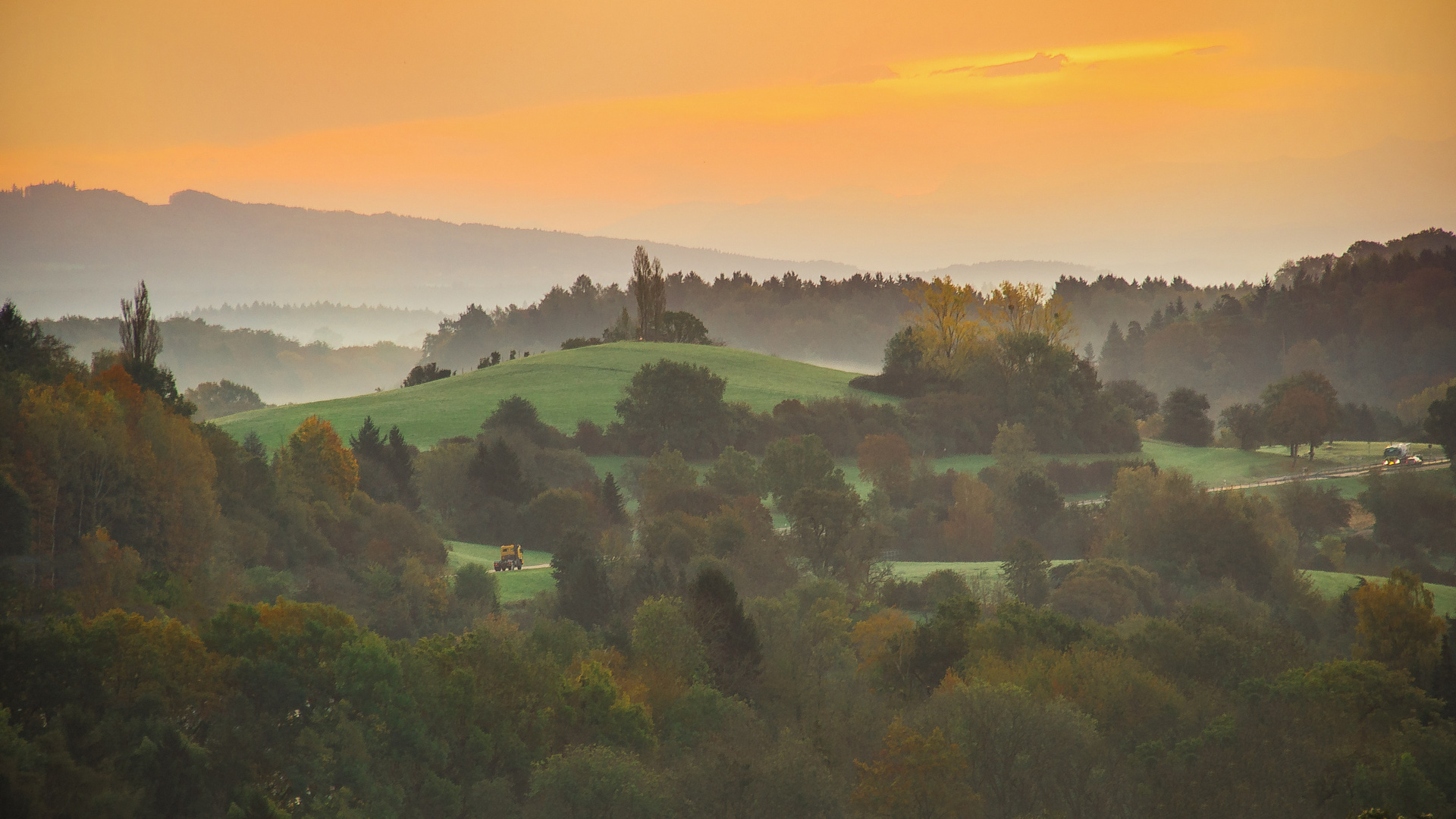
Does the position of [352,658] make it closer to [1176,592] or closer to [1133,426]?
[1176,592]

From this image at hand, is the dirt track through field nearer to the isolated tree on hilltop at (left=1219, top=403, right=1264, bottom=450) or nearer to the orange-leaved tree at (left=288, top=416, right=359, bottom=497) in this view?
the isolated tree on hilltop at (left=1219, top=403, right=1264, bottom=450)

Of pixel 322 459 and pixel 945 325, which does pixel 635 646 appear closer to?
pixel 322 459

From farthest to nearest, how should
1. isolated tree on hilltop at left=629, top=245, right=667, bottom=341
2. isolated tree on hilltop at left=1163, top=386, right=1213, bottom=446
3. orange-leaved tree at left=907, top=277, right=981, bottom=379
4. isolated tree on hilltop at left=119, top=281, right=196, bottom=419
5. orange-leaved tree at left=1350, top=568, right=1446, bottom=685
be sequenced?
isolated tree on hilltop at left=629, top=245, right=667, bottom=341 < orange-leaved tree at left=907, top=277, right=981, bottom=379 < isolated tree on hilltop at left=1163, top=386, right=1213, bottom=446 < isolated tree on hilltop at left=119, top=281, right=196, bottom=419 < orange-leaved tree at left=1350, top=568, right=1446, bottom=685

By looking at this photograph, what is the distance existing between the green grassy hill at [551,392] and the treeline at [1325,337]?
71.8m

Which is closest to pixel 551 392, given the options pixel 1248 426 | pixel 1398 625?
pixel 1248 426

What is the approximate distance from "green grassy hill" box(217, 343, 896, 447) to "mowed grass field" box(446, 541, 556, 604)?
811 inches

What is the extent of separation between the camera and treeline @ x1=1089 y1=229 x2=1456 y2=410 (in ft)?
470

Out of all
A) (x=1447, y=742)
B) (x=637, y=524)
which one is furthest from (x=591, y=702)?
(x=637, y=524)

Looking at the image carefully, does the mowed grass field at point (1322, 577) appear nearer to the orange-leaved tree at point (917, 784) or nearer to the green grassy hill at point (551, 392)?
the orange-leaved tree at point (917, 784)

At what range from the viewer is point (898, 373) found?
102m

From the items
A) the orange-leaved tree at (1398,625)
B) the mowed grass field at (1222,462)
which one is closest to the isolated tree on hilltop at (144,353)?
the mowed grass field at (1222,462)

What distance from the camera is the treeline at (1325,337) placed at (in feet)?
470

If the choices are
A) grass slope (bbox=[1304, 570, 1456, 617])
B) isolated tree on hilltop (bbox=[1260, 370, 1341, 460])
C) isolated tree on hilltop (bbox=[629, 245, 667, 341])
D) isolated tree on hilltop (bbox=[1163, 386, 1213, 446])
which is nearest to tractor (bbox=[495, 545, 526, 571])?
grass slope (bbox=[1304, 570, 1456, 617])

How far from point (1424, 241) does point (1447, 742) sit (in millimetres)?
196091
